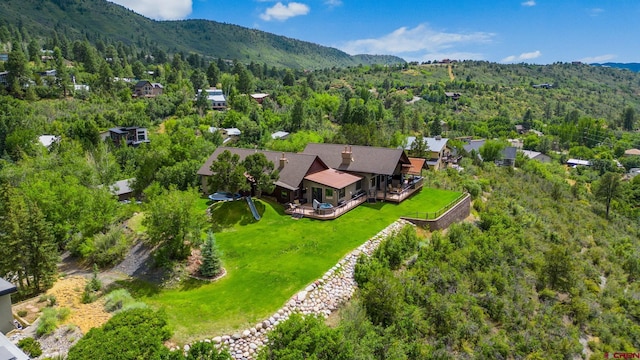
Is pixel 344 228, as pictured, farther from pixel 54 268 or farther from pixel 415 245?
pixel 54 268

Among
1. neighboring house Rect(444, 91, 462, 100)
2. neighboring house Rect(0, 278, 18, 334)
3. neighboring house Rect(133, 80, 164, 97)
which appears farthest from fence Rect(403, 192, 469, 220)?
neighboring house Rect(444, 91, 462, 100)

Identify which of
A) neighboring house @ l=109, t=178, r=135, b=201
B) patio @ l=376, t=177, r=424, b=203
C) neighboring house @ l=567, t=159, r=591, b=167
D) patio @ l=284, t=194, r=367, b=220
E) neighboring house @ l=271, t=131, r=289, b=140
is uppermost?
neighboring house @ l=271, t=131, r=289, b=140

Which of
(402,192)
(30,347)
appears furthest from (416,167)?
(30,347)

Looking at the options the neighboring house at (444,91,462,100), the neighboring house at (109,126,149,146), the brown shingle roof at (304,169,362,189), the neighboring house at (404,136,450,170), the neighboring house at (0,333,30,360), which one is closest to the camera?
the neighboring house at (0,333,30,360)

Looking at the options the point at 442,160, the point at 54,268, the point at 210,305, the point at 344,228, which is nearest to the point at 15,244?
the point at 54,268

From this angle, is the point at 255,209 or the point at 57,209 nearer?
the point at 57,209

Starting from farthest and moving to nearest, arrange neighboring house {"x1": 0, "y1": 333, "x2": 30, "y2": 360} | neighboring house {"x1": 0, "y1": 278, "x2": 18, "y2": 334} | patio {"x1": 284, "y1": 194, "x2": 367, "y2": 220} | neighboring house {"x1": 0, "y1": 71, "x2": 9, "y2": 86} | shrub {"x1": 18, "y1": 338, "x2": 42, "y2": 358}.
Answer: neighboring house {"x1": 0, "y1": 71, "x2": 9, "y2": 86}
patio {"x1": 284, "y1": 194, "x2": 367, "y2": 220}
neighboring house {"x1": 0, "y1": 278, "x2": 18, "y2": 334}
shrub {"x1": 18, "y1": 338, "x2": 42, "y2": 358}
neighboring house {"x1": 0, "y1": 333, "x2": 30, "y2": 360}

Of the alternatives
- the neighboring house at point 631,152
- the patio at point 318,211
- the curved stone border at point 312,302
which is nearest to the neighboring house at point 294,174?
the patio at point 318,211

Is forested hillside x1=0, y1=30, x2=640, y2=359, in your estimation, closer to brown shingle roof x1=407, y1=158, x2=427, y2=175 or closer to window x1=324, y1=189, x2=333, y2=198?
brown shingle roof x1=407, y1=158, x2=427, y2=175
